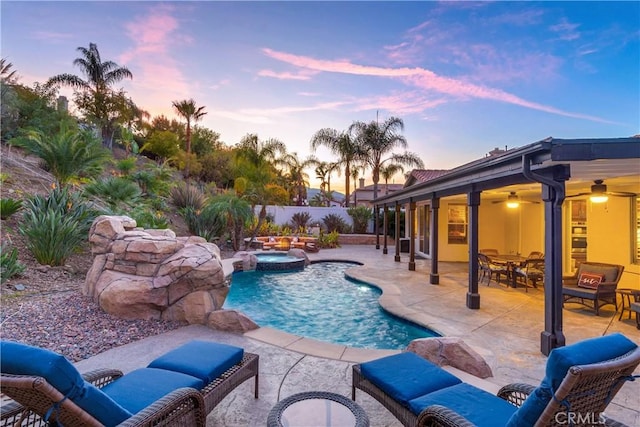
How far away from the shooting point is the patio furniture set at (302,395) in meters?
1.57

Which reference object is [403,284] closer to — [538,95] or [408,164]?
[538,95]

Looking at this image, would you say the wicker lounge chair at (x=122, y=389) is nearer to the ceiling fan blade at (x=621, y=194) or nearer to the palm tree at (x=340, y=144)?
the ceiling fan blade at (x=621, y=194)

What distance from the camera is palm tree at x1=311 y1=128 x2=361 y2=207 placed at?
26328 millimetres

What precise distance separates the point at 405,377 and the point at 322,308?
194 inches

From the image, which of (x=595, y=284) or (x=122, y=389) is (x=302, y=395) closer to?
(x=122, y=389)

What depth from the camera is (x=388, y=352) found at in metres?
4.26

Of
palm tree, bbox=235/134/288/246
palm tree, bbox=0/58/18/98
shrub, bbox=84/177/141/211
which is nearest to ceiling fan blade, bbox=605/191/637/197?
palm tree, bbox=235/134/288/246

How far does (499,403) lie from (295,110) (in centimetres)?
1299

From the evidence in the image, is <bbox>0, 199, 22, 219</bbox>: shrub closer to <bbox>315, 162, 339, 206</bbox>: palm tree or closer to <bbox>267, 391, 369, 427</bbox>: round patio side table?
<bbox>267, 391, 369, 427</bbox>: round patio side table

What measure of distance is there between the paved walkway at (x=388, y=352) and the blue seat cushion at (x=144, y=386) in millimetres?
597

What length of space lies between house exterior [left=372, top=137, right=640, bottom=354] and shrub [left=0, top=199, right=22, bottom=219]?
1006 cm

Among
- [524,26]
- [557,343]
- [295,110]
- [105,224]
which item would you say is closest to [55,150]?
[105,224]

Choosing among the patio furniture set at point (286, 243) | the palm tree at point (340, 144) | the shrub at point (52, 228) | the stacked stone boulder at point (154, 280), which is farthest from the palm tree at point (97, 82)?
→ the stacked stone boulder at point (154, 280)

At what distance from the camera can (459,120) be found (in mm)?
13234
